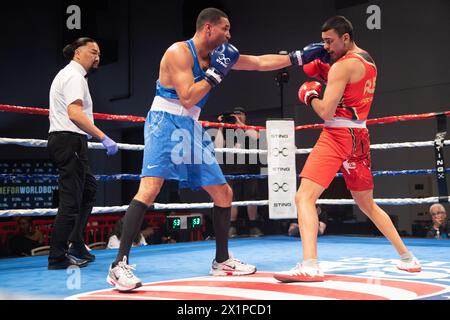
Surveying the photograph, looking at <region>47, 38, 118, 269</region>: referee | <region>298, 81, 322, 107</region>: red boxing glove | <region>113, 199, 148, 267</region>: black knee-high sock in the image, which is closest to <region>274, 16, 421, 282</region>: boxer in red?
<region>298, 81, 322, 107</region>: red boxing glove

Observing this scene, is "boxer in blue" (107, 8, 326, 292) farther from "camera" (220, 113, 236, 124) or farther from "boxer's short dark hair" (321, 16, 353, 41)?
"camera" (220, 113, 236, 124)

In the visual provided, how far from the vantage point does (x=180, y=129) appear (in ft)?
7.20

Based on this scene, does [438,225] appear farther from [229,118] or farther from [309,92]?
[309,92]

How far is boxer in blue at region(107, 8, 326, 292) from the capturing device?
2.08 meters

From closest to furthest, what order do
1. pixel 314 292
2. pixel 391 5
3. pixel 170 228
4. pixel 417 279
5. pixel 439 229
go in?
1. pixel 314 292
2. pixel 417 279
3. pixel 170 228
4. pixel 439 229
5. pixel 391 5

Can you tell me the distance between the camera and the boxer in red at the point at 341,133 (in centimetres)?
216

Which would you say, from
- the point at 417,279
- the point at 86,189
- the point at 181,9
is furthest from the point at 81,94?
the point at 181,9

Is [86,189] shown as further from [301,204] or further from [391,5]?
[391,5]

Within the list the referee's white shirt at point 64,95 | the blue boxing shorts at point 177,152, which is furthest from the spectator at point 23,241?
the blue boxing shorts at point 177,152

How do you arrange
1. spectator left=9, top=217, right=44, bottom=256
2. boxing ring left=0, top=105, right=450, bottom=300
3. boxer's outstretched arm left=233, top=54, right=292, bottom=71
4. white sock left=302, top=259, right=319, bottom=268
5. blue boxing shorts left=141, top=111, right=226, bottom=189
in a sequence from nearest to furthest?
boxing ring left=0, top=105, right=450, bottom=300 < white sock left=302, top=259, right=319, bottom=268 < blue boxing shorts left=141, top=111, right=226, bottom=189 < boxer's outstretched arm left=233, top=54, right=292, bottom=71 < spectator left=9, top=217, right=44, bottom=256

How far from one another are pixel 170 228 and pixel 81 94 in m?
1.74

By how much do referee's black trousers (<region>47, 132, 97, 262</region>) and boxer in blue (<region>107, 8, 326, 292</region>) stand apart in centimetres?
61

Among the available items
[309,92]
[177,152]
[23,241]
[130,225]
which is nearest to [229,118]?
[23,241]

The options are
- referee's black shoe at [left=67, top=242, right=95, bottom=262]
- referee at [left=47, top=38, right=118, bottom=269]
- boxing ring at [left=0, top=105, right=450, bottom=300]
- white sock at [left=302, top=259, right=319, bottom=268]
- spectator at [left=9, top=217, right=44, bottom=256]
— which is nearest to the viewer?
boxing ring at [left=0, top=105, right=450, bottom=300]
